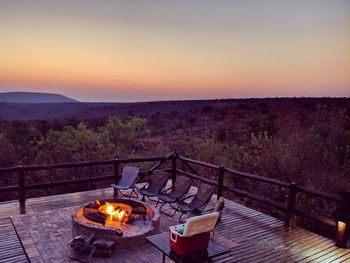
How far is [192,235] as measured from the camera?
412cm

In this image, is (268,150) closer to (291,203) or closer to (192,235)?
(291,203)

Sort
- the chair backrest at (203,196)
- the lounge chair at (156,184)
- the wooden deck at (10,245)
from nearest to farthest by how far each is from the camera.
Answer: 1. the wooden deck at (10,245)
2. the chair backrest at (203,196)
3. the lounge chair at (156,184)

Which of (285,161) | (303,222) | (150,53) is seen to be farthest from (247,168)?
(150,53)

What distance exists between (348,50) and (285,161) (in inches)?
202

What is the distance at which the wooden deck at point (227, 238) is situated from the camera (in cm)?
515

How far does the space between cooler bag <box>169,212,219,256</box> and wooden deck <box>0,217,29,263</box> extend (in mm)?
2494

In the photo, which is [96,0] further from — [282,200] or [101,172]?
[282,200]

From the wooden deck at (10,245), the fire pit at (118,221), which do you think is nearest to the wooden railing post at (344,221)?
the fire pit at (118,221)

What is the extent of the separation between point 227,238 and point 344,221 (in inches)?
87.5

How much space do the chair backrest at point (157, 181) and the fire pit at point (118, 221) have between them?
0.92 meters

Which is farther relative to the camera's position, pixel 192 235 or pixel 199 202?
pixel 199 202

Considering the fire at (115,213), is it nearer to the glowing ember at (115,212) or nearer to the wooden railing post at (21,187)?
the glowing ember at (115,212)

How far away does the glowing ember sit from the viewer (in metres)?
6.12

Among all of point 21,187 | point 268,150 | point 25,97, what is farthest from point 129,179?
point 25,97
